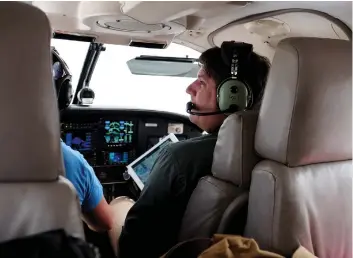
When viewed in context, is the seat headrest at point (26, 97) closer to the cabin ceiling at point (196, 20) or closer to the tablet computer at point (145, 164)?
the cabin ceiling at point (196, 20)

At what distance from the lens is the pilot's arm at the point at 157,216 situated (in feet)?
5.18

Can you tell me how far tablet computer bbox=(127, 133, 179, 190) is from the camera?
257 cm

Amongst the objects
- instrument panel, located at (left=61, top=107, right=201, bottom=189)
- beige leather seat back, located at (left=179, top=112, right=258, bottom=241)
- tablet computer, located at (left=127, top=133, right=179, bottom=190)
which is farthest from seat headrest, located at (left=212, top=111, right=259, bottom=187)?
instrument panel, located at (left=61, top=107, right=201, bottom=189)

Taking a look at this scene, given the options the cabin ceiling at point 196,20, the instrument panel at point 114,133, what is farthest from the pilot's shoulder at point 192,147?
the instrument panel at point 114,133

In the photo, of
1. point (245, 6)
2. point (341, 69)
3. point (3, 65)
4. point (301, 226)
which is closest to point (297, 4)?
point (245, 6)

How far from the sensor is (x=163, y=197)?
1579mm

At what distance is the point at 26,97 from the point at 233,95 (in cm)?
80

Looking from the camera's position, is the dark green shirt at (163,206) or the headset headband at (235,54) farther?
the headset headband at (235,54)

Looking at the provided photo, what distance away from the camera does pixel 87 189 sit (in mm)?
1789

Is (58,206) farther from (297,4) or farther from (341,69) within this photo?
(297,4)

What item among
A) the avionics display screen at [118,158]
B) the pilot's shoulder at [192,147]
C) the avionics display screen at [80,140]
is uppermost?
the pilot's shoulder at [192,147]

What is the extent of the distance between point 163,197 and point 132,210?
0.38ft

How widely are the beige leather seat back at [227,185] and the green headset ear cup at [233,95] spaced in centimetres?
22

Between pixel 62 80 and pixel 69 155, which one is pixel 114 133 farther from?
pixel 69 155
